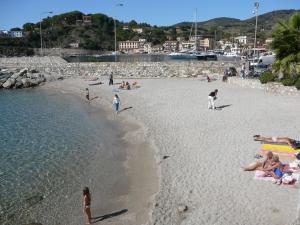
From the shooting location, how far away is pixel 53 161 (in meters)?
14.6

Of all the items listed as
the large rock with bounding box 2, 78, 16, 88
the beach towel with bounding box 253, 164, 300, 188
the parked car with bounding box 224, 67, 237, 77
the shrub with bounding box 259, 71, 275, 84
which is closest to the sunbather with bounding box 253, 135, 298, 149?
the beach towel with bounding box 253, 164, 300, 188

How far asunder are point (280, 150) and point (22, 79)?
39.5 metres

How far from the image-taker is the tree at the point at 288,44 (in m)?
25.3

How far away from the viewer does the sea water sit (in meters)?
10.5

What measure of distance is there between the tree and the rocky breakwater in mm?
31021

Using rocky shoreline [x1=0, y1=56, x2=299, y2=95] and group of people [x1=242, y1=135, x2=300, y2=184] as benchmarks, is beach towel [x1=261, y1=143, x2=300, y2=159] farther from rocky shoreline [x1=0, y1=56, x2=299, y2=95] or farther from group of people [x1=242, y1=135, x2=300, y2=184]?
rocky shoreline [x1=0, y1=56, x2=299, y2=95]

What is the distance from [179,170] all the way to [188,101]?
13260mm

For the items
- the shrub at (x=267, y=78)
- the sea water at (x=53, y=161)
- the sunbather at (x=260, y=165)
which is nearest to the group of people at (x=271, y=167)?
the sunbather at (x=260, y=165)

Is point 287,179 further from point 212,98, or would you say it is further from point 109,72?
point 109,72

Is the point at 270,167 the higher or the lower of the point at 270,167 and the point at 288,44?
the lower

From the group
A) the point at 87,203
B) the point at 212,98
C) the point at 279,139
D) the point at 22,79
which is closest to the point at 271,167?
the point at 279,139

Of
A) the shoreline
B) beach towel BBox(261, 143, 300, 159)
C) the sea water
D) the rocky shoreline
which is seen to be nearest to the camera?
the shoreline

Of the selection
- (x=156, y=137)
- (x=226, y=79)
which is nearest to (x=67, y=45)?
(x=226, y=79)

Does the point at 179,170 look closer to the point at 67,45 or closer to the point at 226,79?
the point at 226,79
